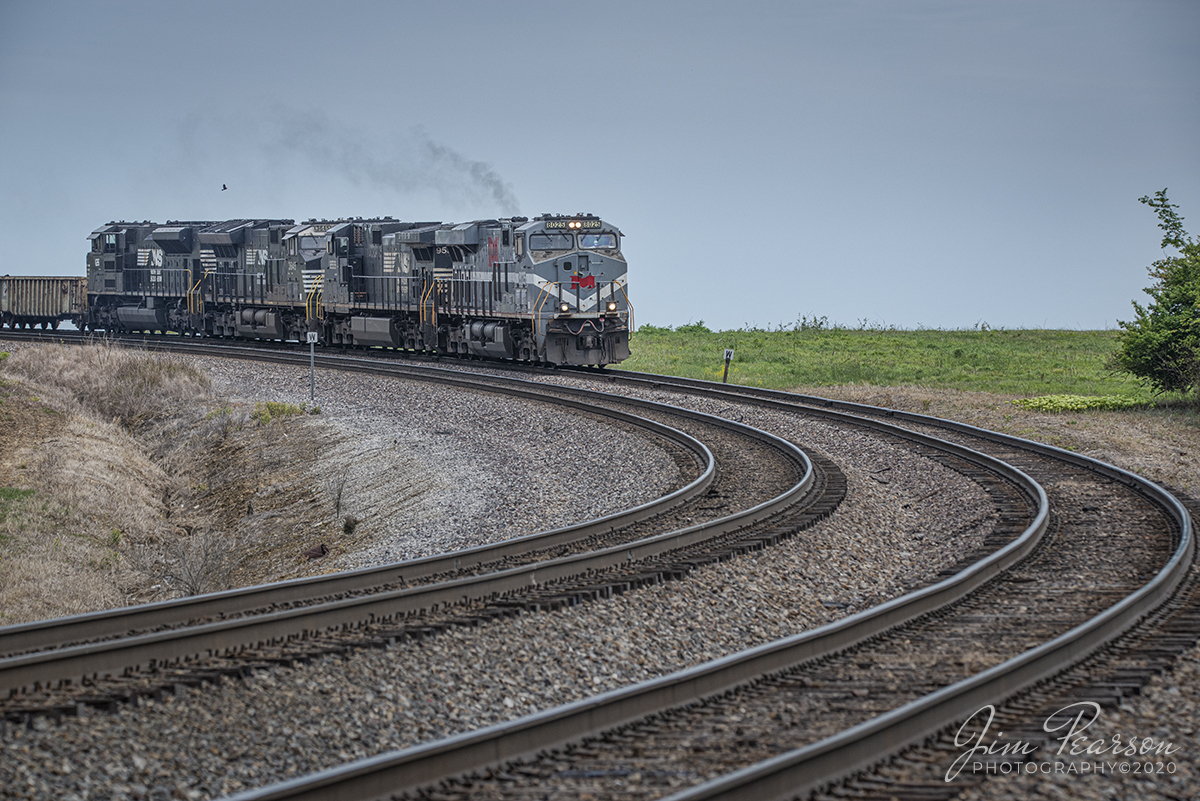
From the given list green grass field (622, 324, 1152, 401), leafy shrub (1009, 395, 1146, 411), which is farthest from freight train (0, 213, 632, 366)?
leafy shrub (1009, 395, 1146, 411)

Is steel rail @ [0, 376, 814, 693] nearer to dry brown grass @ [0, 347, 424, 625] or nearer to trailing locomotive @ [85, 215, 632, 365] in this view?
dry brown grass @ [0, 347, 424, 625]

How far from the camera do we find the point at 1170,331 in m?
20.0

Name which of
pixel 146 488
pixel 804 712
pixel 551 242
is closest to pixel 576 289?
pixel 551 242

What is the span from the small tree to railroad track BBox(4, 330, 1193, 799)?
1121 cm

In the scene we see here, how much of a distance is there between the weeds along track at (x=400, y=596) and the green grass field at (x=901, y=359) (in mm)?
12876

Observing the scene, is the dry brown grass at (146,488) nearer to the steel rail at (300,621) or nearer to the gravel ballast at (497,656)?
the gravel ballast at (497,656)

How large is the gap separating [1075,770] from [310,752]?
3881 millimetres

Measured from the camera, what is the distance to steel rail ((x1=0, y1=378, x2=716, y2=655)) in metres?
7.61

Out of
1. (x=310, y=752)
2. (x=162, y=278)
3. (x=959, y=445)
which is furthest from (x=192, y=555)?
(x=162, y=278)

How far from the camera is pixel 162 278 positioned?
3909 centimetres

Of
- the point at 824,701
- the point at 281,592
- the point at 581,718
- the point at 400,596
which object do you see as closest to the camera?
the point at 581,718

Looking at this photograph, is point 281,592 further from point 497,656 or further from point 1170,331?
point 1170,331
